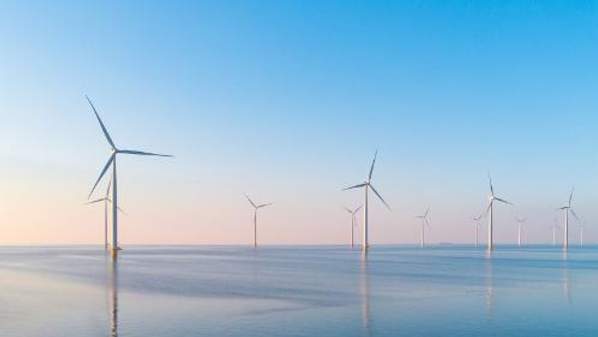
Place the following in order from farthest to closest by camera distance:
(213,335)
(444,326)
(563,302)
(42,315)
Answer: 1. (563,302)
2. (42,315)
3. (444,326)
4. (213,335)

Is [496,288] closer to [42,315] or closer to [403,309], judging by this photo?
[403,309]

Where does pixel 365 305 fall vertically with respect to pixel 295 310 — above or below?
below

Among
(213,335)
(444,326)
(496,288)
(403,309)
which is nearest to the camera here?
(213,335)

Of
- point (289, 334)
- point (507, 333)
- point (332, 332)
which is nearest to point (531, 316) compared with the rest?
point (507, 333)

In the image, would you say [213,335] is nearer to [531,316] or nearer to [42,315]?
[42,315]

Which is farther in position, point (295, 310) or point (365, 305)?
point (365, 305)

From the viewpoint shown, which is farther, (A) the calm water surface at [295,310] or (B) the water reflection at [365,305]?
(B) the water reflection at [365,305]

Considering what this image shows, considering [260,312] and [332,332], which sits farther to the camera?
[260,312]

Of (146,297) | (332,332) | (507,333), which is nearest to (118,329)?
(332,332)

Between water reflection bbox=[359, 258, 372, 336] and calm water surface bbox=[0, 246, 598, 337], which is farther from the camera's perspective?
water reflection bbox=[359, 258, 372, 336]
